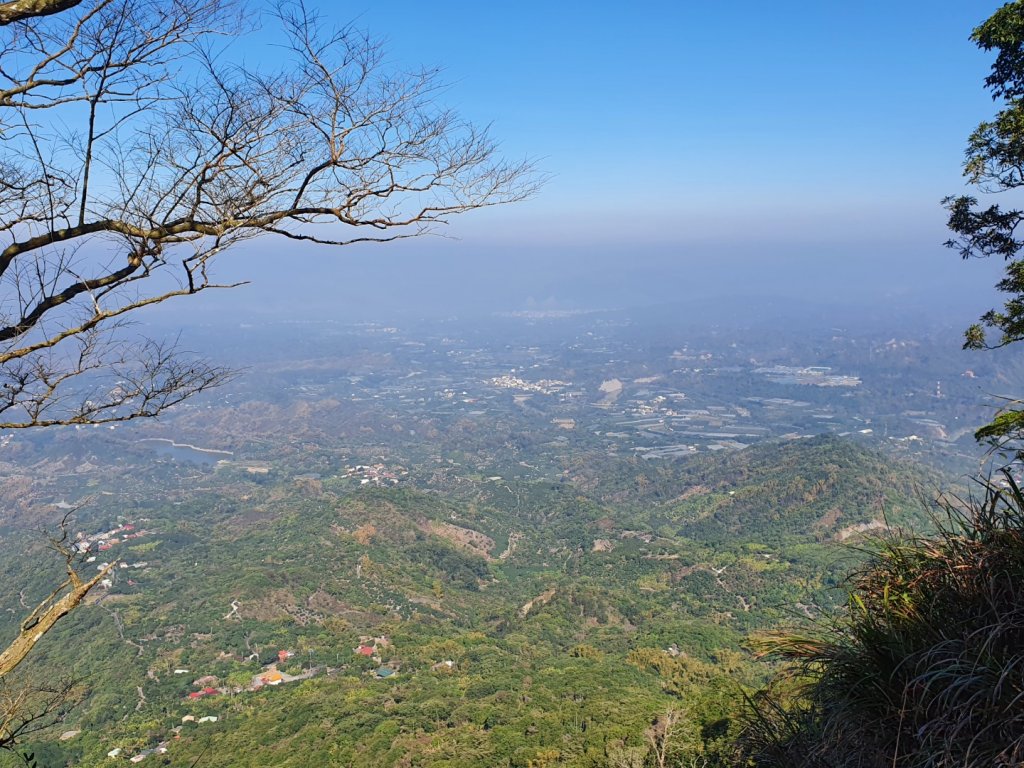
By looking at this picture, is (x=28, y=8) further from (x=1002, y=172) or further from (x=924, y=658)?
(x=1002, y=172)

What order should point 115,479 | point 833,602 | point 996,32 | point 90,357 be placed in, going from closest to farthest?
point 90,357 → point 996,32 → point 833,602 → point 115,479

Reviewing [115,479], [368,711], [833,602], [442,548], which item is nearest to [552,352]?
[115,479]

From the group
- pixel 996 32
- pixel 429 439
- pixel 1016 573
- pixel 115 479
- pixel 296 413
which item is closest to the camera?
pixel 1016 573

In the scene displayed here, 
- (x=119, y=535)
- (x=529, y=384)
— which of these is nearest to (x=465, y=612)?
(x=119, y=535)

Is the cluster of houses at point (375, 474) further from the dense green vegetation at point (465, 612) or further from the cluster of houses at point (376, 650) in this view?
the cluster of houses at point (376, 650)

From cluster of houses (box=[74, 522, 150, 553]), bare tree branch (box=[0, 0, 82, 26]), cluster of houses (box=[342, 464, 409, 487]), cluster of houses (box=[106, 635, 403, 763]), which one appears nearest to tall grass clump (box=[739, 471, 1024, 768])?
bare tree branch (box=[0, 0, 82, 26])

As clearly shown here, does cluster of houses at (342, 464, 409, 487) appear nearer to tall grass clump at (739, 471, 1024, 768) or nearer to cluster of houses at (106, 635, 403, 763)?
cluster of houses at (106, 635, 403, 763)

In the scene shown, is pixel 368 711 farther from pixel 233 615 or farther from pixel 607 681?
pixel 233 615

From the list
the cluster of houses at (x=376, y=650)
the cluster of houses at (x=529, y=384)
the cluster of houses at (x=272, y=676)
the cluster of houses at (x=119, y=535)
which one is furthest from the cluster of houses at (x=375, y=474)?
the cluster of houses at (x=529, y=384)
